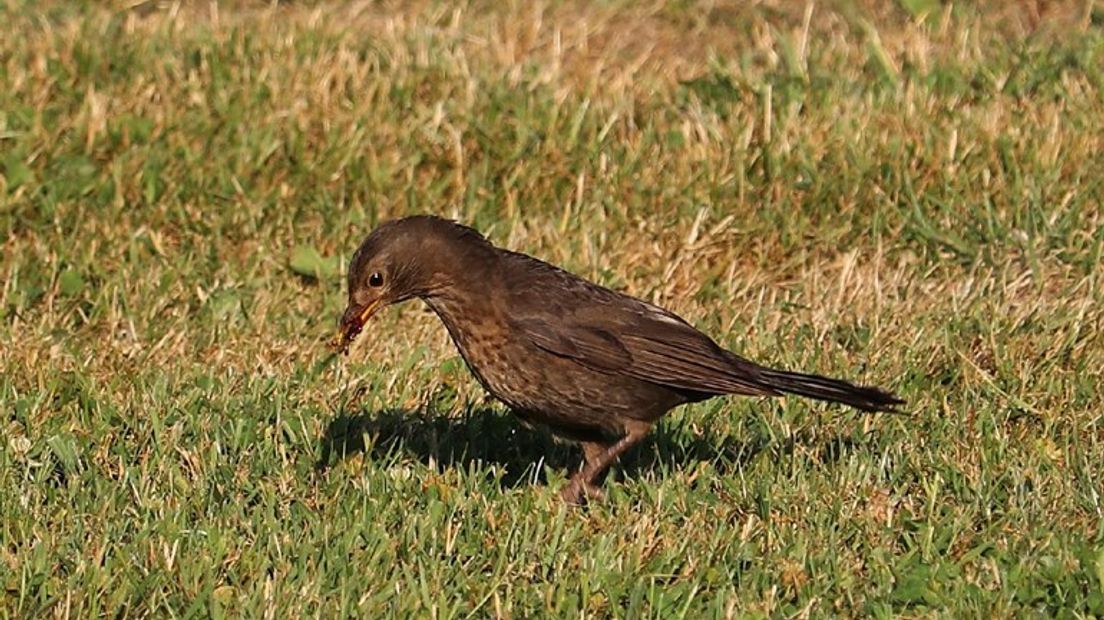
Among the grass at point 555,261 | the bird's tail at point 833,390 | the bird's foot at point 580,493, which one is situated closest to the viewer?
the grass at point 555,261

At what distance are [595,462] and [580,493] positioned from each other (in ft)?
0.52

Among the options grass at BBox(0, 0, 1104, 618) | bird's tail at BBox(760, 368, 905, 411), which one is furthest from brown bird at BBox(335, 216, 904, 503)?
grass at BBox(0, 0, 1104, 618)

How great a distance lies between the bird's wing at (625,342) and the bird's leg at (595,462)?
18 cm

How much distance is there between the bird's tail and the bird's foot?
58 cm

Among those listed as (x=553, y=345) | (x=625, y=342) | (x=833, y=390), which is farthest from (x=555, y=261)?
(x=833, y=390)

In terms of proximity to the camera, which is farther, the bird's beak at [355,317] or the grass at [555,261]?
the bird's beak at [355,317]

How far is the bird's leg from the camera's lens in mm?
5574

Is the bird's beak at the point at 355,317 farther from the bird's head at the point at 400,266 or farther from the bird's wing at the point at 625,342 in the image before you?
the bird's wing at the point at 625,342

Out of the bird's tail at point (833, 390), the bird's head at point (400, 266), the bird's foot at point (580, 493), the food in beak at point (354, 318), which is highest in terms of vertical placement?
the bird's head at point (400, 266)

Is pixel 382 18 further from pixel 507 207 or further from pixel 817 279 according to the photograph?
pixel 817 279

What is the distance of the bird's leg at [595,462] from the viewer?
5.57 meters

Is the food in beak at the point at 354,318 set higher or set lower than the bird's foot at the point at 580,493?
higher

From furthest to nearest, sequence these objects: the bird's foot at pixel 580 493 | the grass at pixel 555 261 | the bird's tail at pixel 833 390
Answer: the bird's foot at pixel 580 493 → the bird's tail at pixel 833 390 → the grass at pixel 555 261

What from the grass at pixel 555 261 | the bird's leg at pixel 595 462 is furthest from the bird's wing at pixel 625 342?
the grass at pixel 555 261
